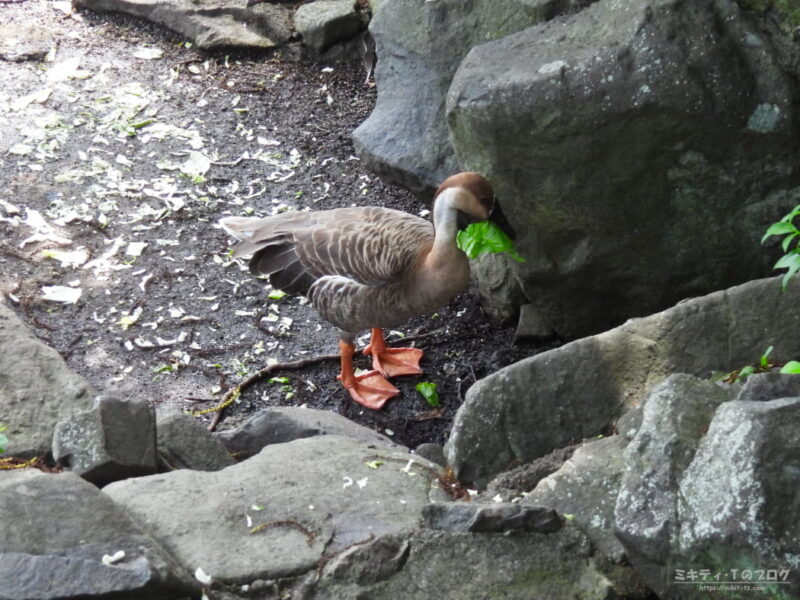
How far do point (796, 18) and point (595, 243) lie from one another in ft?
4.56

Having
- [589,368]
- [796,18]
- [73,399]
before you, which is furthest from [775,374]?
[73,399]

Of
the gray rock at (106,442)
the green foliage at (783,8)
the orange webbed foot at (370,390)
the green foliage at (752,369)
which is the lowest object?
the orange webbed foot at (370,390)

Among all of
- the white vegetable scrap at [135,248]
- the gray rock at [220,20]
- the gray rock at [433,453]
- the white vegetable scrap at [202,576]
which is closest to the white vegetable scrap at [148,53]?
the gray rock at [220,20]

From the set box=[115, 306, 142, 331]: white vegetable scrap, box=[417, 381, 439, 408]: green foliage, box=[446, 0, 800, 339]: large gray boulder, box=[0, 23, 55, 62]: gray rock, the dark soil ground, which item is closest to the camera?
box=[446, 0, 800, 339]: large gray boulder

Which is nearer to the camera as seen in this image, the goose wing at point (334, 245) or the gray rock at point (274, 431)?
the gray rock at point (274, 431)

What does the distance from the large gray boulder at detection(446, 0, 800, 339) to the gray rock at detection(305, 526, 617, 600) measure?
2274 mm

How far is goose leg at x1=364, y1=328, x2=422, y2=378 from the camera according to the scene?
5918 mm

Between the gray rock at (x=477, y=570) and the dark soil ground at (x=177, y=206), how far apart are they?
2579mm

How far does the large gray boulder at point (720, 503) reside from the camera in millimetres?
2502

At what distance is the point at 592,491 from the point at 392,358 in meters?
2.92

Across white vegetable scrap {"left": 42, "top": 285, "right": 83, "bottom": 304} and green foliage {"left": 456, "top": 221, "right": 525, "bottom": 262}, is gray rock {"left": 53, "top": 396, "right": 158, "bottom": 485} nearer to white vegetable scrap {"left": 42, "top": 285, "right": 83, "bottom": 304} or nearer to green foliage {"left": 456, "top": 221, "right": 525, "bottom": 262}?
green foliage {"left": 456, "top": 221, "right": 525, "bottom": 262}

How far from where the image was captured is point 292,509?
11.0ft

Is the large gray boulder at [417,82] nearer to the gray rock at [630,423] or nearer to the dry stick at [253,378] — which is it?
the dry stick at [253,378]

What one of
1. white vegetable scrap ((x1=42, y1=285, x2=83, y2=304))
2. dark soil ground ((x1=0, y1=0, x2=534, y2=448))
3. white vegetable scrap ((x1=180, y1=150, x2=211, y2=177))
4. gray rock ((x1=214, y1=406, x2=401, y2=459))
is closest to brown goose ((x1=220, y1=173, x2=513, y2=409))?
dark soil ground ((x1=0, y1=0, x2=534, y2=448))
